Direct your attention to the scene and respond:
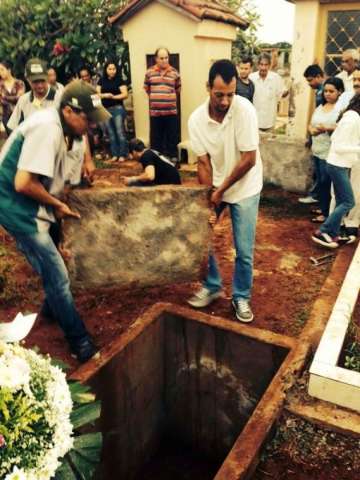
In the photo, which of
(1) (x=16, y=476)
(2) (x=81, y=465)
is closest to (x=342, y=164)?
(2) (x=81, y=465)

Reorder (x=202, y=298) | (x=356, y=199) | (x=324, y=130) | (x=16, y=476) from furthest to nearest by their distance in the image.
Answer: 1. (x=324, y=130)
2. (x=356, y=199)
3. (x=202, y=298)
4. (x=16, y=476)

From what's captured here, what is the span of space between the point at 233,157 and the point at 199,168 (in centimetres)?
36

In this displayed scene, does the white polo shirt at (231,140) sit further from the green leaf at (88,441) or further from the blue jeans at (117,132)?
the blue jeans at (117,132)

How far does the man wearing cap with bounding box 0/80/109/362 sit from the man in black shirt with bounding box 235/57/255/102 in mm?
5267

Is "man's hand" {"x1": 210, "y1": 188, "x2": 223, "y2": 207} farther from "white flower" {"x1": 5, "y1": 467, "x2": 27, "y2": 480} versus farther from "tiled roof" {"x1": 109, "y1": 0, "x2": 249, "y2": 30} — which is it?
"tiled roof" {"x1": 109, "y1": 0, "x2": 249, "y2": 30}

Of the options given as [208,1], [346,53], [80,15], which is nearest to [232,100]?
[346,53]

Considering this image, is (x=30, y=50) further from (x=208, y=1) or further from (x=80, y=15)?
(x=208, y=1)

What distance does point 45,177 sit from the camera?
301 centimetres

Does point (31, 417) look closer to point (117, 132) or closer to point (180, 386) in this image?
point (180, 386)

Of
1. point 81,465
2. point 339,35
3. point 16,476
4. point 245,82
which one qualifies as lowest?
point 81,465

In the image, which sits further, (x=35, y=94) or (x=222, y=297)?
(x=35, y=94)

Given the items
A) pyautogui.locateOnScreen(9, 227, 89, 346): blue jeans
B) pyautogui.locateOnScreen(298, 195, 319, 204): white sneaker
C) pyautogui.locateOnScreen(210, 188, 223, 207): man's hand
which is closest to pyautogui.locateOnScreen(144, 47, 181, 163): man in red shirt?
pyautogui.locateOnScreen(298, 195, 319, 204): white sneaker

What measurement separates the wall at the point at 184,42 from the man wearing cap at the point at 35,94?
3480 millimetres

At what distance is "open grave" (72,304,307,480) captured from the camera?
3.36m
